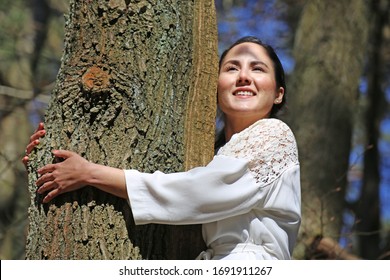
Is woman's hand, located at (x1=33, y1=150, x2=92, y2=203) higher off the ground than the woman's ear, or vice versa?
the woman's ear

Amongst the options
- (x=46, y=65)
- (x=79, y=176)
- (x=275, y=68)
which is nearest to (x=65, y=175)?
(x=79, y=176)

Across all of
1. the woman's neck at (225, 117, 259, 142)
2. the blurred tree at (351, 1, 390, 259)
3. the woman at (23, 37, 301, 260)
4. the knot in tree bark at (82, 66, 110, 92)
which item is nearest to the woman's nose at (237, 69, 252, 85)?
the woman at (23, 37, 301, 260)

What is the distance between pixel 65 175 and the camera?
248 cm

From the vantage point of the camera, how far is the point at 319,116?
19.9 feet

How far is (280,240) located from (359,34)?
3.91 m

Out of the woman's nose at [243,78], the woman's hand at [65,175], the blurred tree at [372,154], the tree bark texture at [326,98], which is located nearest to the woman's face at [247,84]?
the woman's nose at [243,78]

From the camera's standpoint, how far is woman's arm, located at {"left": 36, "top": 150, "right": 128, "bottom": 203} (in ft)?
8.06

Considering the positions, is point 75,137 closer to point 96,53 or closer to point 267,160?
point 96,53

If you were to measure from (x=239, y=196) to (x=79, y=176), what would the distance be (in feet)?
1.59

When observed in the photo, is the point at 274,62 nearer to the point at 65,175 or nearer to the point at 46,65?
the point at 65,175

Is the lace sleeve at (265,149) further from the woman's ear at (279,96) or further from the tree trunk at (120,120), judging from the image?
the woman's ear at (279,96)

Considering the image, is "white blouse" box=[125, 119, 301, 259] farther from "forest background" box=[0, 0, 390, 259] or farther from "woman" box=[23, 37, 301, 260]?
"forest background" box=[0, 0, 390, 259]

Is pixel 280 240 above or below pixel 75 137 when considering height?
below

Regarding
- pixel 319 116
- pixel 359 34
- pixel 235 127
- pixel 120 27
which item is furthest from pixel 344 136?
pixel 120 27
